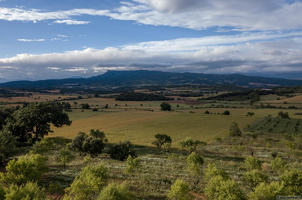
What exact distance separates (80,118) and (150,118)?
42.9 metres

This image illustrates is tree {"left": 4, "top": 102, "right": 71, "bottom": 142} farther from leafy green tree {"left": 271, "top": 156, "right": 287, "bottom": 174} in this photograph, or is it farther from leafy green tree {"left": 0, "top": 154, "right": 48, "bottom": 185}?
leafy green tree {"left": 271, "top": 156, "right": 287, "bottom": 174}

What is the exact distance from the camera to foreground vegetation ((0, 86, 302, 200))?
2575 cm

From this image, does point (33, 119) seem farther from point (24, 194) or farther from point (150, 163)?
point (24, 194)

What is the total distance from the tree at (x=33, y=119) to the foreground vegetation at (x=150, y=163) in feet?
1.23

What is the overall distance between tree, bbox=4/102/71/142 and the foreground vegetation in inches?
14.8

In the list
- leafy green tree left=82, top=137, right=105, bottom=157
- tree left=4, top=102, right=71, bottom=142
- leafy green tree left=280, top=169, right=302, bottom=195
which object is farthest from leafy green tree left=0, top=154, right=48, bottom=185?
tree left=4, top=102, right=71, bottom=142

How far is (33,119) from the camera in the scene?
66625 mm

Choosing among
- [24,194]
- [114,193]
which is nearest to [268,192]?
[114,193]

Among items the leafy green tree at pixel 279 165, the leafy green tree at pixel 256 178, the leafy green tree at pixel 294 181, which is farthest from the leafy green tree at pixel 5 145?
the leafy green tree at pixel 279 165

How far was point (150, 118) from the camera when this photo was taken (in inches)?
4860

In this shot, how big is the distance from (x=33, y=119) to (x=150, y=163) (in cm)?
4292

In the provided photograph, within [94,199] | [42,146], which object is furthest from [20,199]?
[42,146]

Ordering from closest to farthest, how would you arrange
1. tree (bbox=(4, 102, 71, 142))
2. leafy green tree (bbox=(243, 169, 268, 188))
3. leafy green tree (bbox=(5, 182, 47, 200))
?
1. leafy green tree (bbox=(5, 182, 47, 200))
2. leafy green tree (bbox=(243, 169, 268, 188))
3. tree (bbox=(4, 102, 71, 142))

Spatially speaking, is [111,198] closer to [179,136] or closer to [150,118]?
[179,136]
